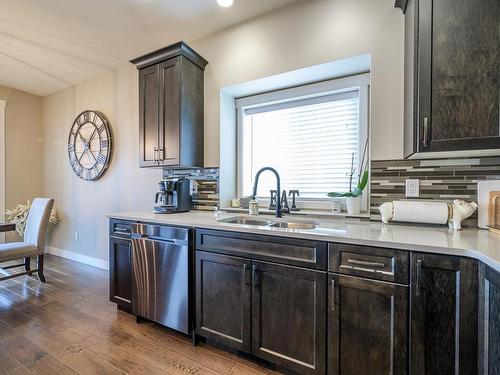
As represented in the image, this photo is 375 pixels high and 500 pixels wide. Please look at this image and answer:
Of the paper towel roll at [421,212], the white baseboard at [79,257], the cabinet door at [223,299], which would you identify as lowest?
the white baseboard at [79,257]

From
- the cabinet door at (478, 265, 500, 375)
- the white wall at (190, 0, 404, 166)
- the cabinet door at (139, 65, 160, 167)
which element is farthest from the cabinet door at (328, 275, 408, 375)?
the cabinet door at (139, 65, 160, 167)

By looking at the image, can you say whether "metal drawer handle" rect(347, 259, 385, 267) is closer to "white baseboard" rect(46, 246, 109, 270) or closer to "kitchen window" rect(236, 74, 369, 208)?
"kitchen window" rect(236, 74, 369, 208)

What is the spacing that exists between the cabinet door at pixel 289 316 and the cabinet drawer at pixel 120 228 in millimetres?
1241

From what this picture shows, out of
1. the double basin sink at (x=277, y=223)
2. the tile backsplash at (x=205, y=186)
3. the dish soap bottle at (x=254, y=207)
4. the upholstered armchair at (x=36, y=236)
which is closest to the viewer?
the double basin sink at (x=277, y=223)

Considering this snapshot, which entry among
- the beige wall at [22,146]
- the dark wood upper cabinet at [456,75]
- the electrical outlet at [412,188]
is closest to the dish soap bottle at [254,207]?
the electrical outlet at [412,188]

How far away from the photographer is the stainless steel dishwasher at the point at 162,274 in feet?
6.20

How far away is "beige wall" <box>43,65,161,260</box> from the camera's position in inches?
128

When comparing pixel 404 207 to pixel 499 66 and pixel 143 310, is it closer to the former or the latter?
pixel 499 66

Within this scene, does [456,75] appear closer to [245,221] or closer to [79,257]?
[245,221]

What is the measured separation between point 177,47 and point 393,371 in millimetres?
2792

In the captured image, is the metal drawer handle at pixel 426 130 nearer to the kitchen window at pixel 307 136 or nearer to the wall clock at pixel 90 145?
the kitchen window at pixel 307 136

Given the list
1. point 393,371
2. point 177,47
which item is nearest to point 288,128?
point 177,47

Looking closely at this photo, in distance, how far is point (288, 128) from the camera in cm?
258

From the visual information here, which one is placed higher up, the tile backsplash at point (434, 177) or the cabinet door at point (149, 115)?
the cabinet door at point (149, 115)
